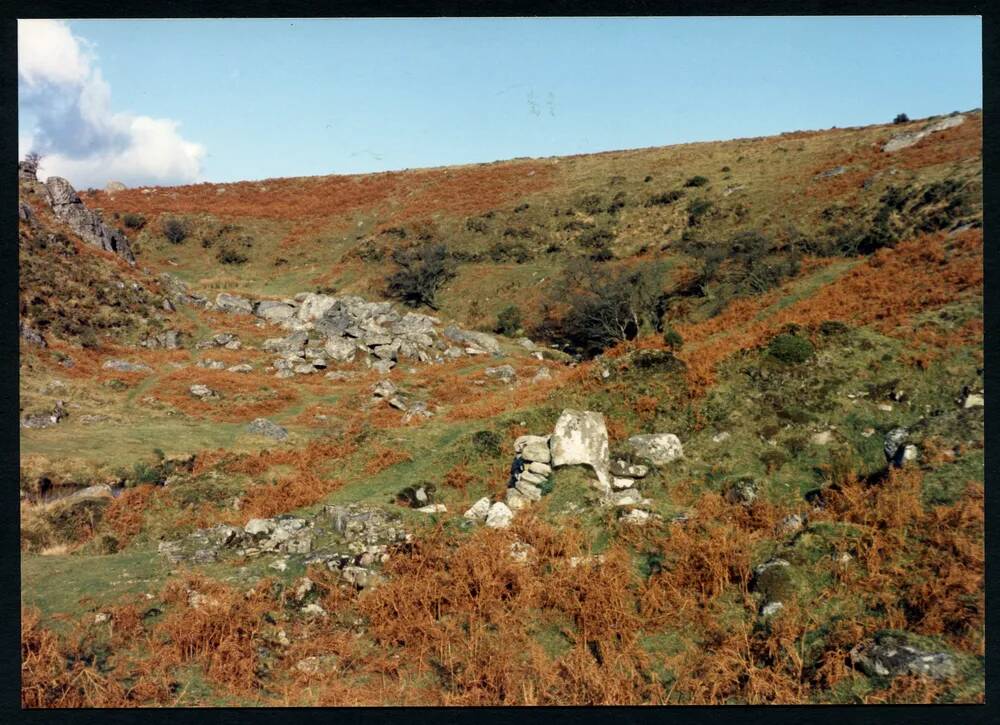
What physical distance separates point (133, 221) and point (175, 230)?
5.42m

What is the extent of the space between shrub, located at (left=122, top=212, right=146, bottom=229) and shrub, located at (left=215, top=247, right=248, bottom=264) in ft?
38.3

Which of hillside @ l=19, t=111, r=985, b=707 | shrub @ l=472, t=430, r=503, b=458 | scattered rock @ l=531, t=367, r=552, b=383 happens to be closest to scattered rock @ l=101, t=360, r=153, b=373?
hillside @ l=19, t=111, r=985, b=707

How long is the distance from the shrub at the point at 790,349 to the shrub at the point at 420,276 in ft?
120

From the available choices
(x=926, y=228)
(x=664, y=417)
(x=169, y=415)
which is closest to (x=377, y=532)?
(x=664, y=417)

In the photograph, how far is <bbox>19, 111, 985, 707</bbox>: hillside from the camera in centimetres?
702

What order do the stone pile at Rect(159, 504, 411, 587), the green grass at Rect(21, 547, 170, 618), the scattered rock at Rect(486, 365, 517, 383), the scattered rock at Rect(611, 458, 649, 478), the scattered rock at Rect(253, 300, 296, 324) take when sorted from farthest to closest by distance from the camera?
the scattered rock at Rect(253, 300, 296, 324) → the scattered rock at Rect(486, 365, 517, 383) → the scattered rock at Rect(611, 458, 649, 478) → the stone pile at Rect(159, 504, 411, 587) → the green grass at Rect(21, 547, 170, 618)

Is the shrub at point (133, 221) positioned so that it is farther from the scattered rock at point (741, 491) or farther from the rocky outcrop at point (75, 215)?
the scattered rock at point (741, 491)

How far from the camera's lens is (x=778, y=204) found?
46531 mm

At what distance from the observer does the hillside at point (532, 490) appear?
7.02 m

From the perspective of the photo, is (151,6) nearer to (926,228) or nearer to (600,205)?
(926,228)

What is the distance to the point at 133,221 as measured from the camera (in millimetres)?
65375

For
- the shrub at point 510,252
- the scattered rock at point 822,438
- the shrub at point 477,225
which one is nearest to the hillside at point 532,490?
the scattered rock at point 822,438

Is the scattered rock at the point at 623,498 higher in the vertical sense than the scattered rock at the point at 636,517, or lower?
higher

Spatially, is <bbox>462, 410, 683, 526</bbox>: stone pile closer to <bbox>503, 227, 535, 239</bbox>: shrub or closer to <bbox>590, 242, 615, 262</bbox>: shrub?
<bbox>590, 242, 615, 262</bbox>: shrub
